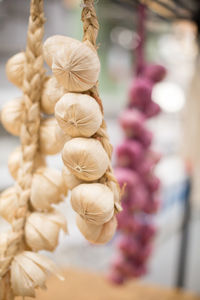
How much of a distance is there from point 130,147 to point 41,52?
379 mm

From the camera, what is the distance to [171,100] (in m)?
1.13

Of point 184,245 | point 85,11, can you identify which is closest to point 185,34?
point 184,245

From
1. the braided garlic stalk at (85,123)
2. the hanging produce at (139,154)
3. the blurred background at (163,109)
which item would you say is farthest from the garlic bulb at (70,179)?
the blurred background at (163,109)

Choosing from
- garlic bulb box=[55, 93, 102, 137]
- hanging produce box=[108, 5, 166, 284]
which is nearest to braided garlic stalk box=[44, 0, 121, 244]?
garlic bulb box=[55, 93, 102, 137]

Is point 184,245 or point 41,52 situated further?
point 184,245

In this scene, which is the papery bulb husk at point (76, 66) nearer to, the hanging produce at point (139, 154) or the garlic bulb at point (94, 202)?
the garlic bulb at point (94, 202)

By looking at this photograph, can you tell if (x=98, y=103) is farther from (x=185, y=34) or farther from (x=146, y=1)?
(x=185, y=34)

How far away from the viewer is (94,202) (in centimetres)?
26

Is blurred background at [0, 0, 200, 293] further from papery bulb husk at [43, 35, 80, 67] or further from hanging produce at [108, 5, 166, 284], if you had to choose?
papery bulb husk at [43, 35, 80, 67]

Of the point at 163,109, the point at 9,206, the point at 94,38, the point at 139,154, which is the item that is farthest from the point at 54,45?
the point at 163,109

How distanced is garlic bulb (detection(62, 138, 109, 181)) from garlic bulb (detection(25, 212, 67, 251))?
65mm

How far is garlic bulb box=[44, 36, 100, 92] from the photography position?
0.25 m

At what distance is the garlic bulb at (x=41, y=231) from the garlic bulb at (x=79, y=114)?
0.30ft

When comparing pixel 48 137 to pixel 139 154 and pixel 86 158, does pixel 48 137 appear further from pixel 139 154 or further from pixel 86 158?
pixel 139 154
